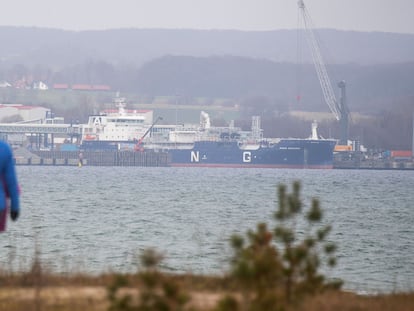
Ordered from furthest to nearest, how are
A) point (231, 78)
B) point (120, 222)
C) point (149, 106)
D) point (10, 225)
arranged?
1. point (231, 78)
2. point (149, 106)
3. point (120, 222)
4. point (10, 225)

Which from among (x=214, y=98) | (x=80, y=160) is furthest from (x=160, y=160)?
(x=214, y=98)

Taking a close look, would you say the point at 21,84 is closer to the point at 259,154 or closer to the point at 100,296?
the point at 259,154

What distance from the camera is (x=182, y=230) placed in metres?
26.0

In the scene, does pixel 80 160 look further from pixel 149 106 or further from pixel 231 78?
pixel 231 78

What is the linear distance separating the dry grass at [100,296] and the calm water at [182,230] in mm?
476

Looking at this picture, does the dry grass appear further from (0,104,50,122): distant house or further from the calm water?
(0,104,50,122): distant house

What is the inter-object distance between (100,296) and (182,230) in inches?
671

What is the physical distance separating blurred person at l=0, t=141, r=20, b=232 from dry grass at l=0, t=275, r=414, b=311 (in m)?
0.64

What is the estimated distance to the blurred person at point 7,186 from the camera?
791cm

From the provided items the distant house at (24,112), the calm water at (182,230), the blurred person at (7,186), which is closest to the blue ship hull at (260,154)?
the distant house at (24,112)

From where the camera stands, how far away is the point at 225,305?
21.6 ft

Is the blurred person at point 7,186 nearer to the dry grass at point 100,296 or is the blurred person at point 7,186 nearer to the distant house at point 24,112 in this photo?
the dry grass at point 100,296

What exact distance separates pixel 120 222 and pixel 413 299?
19.0m

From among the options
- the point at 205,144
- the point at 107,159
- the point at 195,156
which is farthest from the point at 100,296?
the point at 107,159
